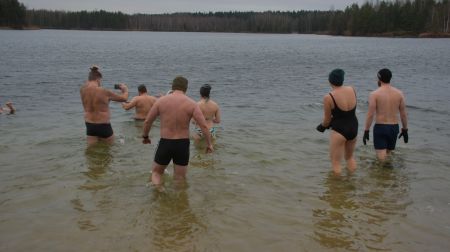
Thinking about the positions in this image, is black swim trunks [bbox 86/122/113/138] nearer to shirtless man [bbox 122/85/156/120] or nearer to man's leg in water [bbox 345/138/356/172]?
shirtless man [bbox 122/85/156/120]

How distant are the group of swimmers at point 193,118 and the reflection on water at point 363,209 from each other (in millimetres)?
Result: 430

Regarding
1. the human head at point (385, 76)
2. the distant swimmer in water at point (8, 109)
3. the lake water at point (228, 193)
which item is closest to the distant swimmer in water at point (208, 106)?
the lake water at point (228, 193)

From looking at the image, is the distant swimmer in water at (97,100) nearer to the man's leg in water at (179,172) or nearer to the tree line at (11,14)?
the man's leg in water at (179,172)

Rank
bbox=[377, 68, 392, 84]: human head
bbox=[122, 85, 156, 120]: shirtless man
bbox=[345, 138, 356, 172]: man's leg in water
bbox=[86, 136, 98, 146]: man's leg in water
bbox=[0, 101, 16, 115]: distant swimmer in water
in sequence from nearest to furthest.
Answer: bbox=[345, 138, 356, 172]: man's leg in water < bbox=[377, 68, 392, 84]: human head < bbox=[86, 136, 98, 146]: man's leg in water < bbox=[122, 85, 156, 120]: shirtless man < bbox=[0, 101, 16, 115]: distant swimmer in water

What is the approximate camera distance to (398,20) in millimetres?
120688

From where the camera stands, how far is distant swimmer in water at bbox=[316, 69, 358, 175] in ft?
24.9

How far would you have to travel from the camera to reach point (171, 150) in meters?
7.09

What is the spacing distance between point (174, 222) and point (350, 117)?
135 inches

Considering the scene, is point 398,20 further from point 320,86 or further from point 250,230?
point 250,230

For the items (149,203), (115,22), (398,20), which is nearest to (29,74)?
(149,203)

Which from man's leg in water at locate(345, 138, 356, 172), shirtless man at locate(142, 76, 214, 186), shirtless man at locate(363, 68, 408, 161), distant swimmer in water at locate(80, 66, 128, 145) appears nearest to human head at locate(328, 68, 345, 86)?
man's leg in water at locate(345, 138, 356, 172)

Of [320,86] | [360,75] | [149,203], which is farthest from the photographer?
[360,75]

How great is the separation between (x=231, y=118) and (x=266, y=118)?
123 centimetres

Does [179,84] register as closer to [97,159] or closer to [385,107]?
[97,159]
